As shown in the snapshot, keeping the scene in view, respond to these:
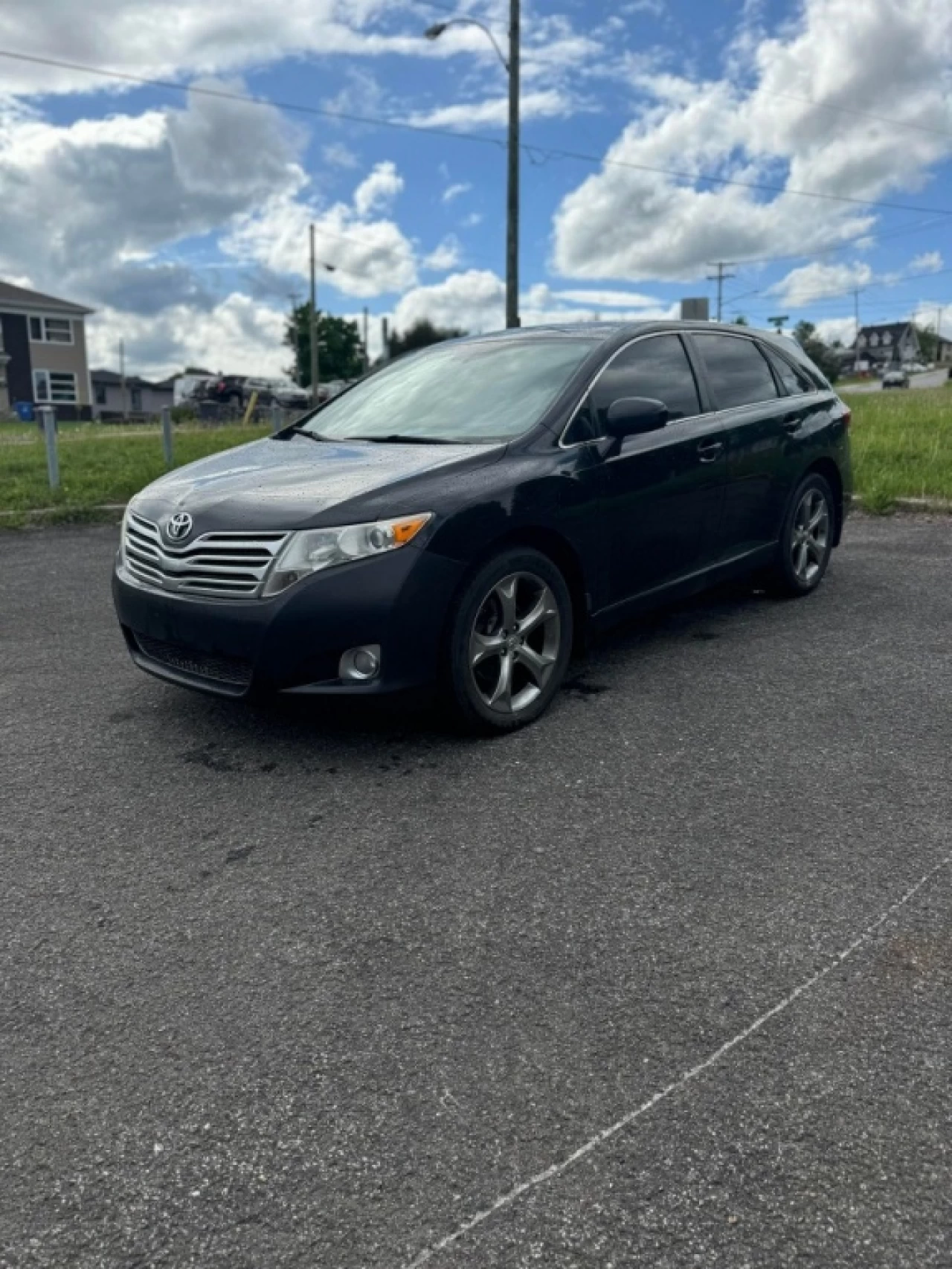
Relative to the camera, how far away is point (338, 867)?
2.97 meters

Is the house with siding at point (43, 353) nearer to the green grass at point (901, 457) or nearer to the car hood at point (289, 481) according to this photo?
the green grass at point (901, 457)

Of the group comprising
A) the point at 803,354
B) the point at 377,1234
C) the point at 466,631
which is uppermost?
the point at 803,354

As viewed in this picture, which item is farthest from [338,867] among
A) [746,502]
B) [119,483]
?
[119,483]

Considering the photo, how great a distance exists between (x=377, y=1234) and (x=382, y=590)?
6.99 ft

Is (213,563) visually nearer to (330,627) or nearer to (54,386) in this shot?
(330,627)

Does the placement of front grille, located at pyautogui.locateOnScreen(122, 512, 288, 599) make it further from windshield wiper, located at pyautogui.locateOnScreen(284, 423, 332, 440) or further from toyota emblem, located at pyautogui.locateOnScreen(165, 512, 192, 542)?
windshield wiper, located at pyautogui.locateOnScreen(284, 423, 332, 440)

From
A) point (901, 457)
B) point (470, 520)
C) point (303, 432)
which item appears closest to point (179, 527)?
point (470, 520)

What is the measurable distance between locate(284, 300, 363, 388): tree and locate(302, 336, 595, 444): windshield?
7287 centimetres

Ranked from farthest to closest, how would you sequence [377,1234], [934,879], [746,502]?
1. [746,502]
2. [934,879]
3. [377,1234]

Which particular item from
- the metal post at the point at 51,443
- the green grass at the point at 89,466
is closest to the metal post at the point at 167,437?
the green grass at the point at 89,466

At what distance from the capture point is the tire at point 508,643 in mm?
3758

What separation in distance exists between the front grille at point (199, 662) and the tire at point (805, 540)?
10.7ft

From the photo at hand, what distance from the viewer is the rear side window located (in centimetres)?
590

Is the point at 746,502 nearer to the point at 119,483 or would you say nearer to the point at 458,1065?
the point at 458,1065
